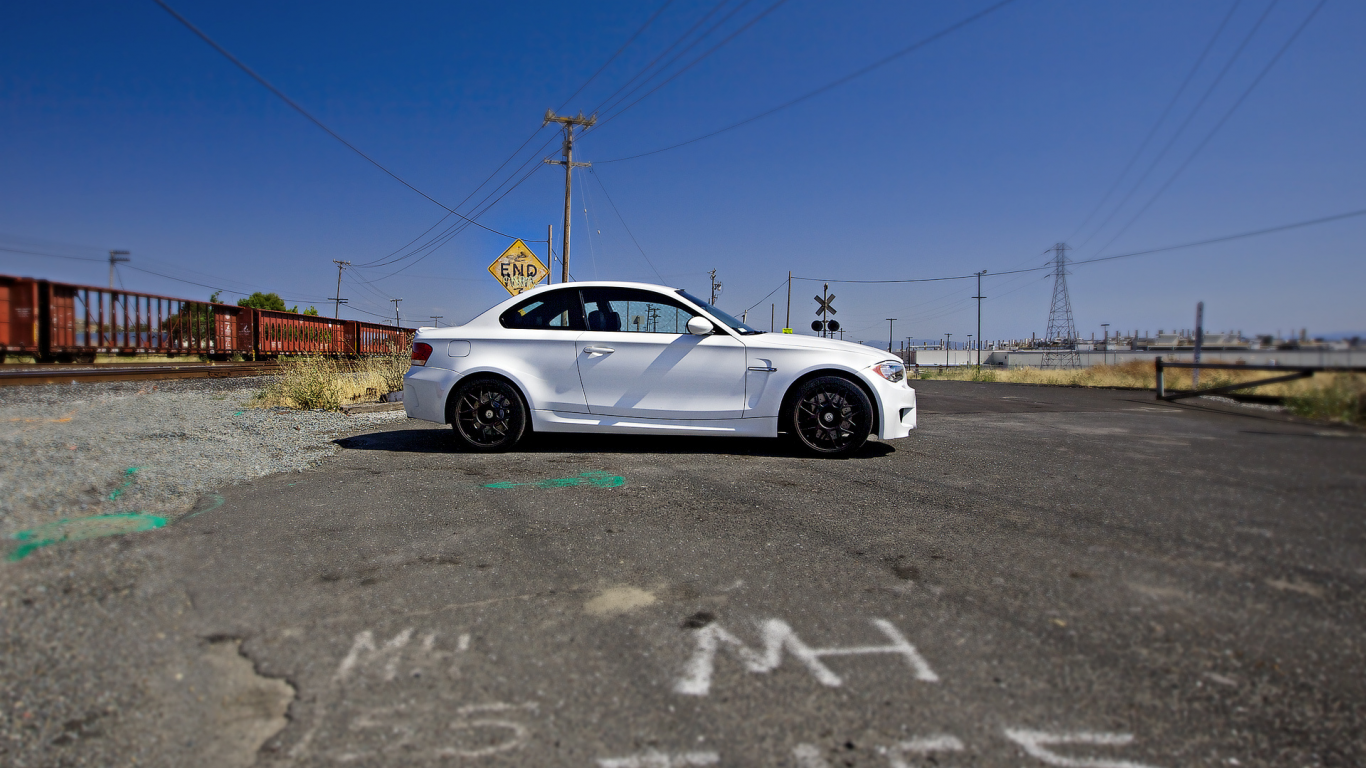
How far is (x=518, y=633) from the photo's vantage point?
232 cm

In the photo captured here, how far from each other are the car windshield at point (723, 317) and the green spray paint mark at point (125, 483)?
4.27m

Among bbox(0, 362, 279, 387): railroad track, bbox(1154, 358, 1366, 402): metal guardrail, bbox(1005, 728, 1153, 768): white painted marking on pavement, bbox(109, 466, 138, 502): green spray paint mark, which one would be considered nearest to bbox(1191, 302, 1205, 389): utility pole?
bbox(1154, 358, 1366, 402): metal guardrail

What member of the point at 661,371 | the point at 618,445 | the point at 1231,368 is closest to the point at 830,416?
the point at 661,371

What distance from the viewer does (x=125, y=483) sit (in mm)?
4195

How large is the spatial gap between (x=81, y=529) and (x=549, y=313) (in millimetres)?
3601

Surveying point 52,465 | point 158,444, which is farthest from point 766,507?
point 158,444

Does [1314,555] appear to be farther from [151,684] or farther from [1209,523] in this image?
[151,684]

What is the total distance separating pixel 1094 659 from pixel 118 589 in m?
3.52

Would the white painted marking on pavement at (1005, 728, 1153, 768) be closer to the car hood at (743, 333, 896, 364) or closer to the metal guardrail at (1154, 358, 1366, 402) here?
the metal guardrail at (1154, 358, 1366, 402)

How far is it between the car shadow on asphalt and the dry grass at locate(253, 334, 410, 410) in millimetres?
2690

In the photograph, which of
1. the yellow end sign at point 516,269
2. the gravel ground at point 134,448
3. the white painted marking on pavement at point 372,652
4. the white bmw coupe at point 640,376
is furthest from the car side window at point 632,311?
the yellow end sign at point 516,269

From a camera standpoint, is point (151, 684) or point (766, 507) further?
point (766, 507)

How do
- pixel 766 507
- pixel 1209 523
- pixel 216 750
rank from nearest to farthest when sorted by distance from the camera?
1. pixel 1209 523
2. pixel 216 750
3. pixel 766 507

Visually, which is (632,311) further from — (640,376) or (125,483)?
(125,483)
